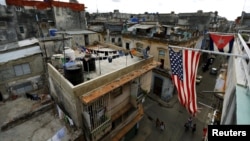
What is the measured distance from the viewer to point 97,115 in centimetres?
911

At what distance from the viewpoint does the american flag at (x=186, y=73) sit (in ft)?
21.6

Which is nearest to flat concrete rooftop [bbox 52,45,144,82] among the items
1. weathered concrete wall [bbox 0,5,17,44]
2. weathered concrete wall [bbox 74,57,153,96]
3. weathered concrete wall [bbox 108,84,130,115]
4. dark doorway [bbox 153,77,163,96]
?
weathered concrete wall [bbox 74,57,153,96]

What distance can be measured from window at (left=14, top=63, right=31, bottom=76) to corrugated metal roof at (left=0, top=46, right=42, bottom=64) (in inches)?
35.8

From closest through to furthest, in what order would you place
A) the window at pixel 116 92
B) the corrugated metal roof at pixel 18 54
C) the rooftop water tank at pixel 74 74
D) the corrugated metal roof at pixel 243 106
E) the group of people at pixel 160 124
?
the corrugated metal roof at pixel 243 106 → the rooftop water tank at pixel 74 74 → the window at pixel 116 92 → the corrugated metal roof at pixel 18 54 → the group of people at pixel 160 124

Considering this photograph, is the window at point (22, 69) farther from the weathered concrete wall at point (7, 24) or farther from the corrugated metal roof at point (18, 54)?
the weathered concrete wall at point (7, 24)

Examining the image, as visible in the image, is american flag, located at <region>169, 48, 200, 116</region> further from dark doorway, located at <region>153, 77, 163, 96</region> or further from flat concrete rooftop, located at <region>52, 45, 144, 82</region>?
dark doorway, located at <region>153, 77, 163, 96</region>

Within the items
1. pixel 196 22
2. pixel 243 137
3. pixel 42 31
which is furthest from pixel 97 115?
pixel 196 22

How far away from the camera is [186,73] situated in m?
6.95

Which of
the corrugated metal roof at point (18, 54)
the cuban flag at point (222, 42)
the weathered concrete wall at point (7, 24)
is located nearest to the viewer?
the cuban flag at point (222, 42)

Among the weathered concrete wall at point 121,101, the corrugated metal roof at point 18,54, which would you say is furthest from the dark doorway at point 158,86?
the corrugated metal roof at point 18,54

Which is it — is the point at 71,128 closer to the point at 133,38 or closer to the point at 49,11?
the point at 133,38

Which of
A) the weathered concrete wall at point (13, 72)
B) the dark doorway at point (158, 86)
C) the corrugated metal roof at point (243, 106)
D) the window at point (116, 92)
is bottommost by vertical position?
the dark doorway at point (158, 86)

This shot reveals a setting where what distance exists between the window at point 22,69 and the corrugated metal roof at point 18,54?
35.8 inches

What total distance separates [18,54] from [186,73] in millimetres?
16624
